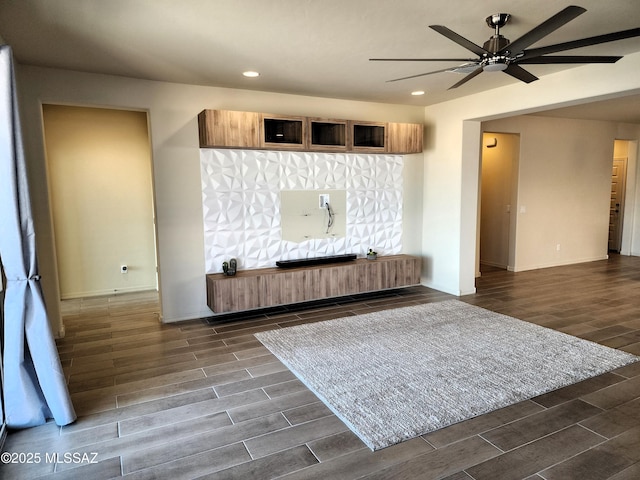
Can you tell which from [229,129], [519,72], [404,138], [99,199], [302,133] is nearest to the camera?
[519,72]

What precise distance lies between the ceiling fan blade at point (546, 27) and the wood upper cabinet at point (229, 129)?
2823mm

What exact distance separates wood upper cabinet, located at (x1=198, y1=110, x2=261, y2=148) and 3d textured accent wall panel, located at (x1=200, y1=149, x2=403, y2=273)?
12.0 inches

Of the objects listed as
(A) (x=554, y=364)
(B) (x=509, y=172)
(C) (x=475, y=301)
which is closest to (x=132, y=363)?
(A) (x=554, y=364)

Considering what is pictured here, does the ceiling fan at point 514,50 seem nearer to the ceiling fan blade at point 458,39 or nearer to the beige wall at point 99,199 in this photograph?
the ceiling fan blade at point 458,39

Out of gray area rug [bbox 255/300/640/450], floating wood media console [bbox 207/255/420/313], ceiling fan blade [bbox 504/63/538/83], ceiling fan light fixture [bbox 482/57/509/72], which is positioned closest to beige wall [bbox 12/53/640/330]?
floating wood media console [bbox 207/255/420/313]

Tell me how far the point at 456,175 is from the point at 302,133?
2.24 meters

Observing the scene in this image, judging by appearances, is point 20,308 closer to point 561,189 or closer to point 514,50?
point 514,50

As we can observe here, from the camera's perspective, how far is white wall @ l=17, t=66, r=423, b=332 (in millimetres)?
4141

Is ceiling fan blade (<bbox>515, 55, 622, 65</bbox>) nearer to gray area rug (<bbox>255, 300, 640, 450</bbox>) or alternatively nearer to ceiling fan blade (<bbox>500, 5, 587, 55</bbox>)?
ceiling fan blade (<bbox>500, 5, 587, 55</bbox>)

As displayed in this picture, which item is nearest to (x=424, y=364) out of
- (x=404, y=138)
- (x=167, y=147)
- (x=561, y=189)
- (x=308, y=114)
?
(x=404, y=138)

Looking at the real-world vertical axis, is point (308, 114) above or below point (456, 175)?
above

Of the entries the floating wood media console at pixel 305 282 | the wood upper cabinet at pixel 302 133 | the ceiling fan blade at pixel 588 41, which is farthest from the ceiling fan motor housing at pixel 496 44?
the floating wood media console at pixel 305 282

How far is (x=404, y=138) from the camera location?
5738 millimetres

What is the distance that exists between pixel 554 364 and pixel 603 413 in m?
0.75
